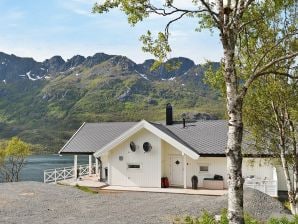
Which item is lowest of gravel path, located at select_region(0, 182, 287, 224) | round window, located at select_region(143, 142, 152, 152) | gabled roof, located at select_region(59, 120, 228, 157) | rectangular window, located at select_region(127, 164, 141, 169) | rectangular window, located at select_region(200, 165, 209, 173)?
gravel path, located at select_region(0, 182, 287, 224)

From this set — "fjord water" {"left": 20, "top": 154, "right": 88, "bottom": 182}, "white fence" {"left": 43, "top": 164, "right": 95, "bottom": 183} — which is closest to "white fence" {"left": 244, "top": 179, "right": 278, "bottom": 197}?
"white fence" {"left": 43, "top": 164, "right": 95, "bottom": 183}

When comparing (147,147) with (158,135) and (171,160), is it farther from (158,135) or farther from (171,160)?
(171,160)

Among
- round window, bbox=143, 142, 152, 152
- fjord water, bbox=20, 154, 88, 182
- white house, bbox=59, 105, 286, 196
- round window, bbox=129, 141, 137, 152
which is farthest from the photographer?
fjord water, bbox=20, 154, 88, 182

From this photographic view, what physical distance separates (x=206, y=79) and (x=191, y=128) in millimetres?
16636

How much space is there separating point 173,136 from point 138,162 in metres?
3.05

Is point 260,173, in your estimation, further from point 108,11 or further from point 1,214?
point 108,11

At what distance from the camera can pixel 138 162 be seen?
2750 centimetres

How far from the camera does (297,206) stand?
14.5 meters

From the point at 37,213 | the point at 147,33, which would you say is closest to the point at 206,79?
the point at 147,33

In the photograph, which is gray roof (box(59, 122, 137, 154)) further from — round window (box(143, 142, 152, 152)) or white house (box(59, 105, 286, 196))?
round window (box(143, 142, 152, 152))

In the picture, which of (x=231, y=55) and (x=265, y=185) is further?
(x=265, y=185)

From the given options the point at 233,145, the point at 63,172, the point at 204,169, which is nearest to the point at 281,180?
the point at 204,169

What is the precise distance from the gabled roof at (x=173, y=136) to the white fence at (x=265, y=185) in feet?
8.47

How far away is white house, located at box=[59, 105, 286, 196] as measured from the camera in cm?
2559
